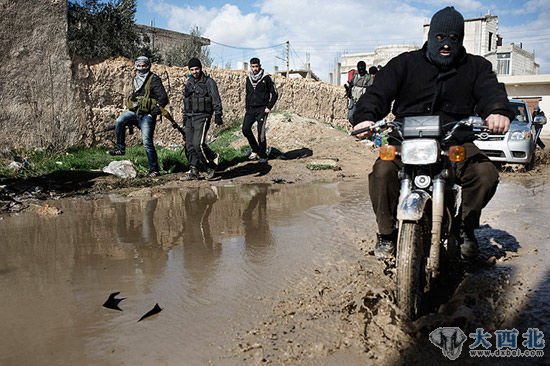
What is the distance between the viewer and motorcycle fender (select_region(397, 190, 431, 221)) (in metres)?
2.71

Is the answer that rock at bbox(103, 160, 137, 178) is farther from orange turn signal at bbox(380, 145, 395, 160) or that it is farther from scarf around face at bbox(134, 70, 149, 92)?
orange turn signal at bbox(380, 145, 395, 160)

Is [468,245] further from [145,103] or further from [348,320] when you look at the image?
[145,103]

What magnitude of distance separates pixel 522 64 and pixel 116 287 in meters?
54.3

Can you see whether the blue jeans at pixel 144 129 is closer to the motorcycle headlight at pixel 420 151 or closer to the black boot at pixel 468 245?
the black boot at pixel 468 245

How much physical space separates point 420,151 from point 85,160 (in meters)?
7.36

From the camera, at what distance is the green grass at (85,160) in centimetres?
798

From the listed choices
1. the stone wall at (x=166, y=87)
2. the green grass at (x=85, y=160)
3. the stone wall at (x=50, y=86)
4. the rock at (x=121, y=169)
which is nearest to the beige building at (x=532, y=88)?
the stone wall at (x=166, y=87)

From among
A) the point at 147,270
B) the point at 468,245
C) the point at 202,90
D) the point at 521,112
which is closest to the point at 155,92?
the point at 202,90

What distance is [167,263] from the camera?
4.02 meters

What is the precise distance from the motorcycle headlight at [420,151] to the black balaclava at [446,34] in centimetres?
90

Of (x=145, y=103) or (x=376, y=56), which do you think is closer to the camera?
(x=145, y=103)

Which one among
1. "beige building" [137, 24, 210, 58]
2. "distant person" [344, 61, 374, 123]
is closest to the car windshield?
"distant person" [344, 61, 374, 123]

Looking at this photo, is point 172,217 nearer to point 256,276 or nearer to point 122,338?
point 256,276

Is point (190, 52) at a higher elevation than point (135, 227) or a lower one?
higher
